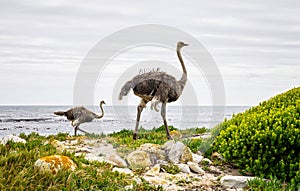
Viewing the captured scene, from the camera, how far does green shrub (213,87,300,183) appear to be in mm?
7898

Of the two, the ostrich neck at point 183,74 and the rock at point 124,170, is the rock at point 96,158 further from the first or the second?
the ostrich neck at point 183,74

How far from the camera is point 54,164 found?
6871mm

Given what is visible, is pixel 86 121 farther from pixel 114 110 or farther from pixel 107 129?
pixel 114 110

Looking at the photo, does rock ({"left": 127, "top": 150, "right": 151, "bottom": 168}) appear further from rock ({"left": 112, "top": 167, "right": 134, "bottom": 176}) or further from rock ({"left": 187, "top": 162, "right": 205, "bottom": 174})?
rock ({"left": 187, "top": 162, "right": 205, "bottom": 174})

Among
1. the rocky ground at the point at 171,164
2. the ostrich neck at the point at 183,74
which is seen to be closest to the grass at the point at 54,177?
the rocky ground at the point at 171,164

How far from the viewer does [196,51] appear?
35.4 ft

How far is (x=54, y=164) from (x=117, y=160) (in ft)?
5.72

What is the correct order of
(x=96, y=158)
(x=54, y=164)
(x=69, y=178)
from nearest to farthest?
(x=69, y=178) < (x=54, y=164) < (x=96, y=158)

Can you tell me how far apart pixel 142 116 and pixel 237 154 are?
3.71 metres

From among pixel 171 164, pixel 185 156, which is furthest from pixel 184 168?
pixel 185 156

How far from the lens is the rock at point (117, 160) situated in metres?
8.21

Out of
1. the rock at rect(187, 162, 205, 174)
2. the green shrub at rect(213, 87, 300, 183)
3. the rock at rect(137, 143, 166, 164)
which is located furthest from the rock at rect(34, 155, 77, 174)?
the green shrub at rect(213, 87, 300, 183)

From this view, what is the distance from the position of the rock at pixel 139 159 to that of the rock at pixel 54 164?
54.2 inches

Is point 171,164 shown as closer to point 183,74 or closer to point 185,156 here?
point 185,156
